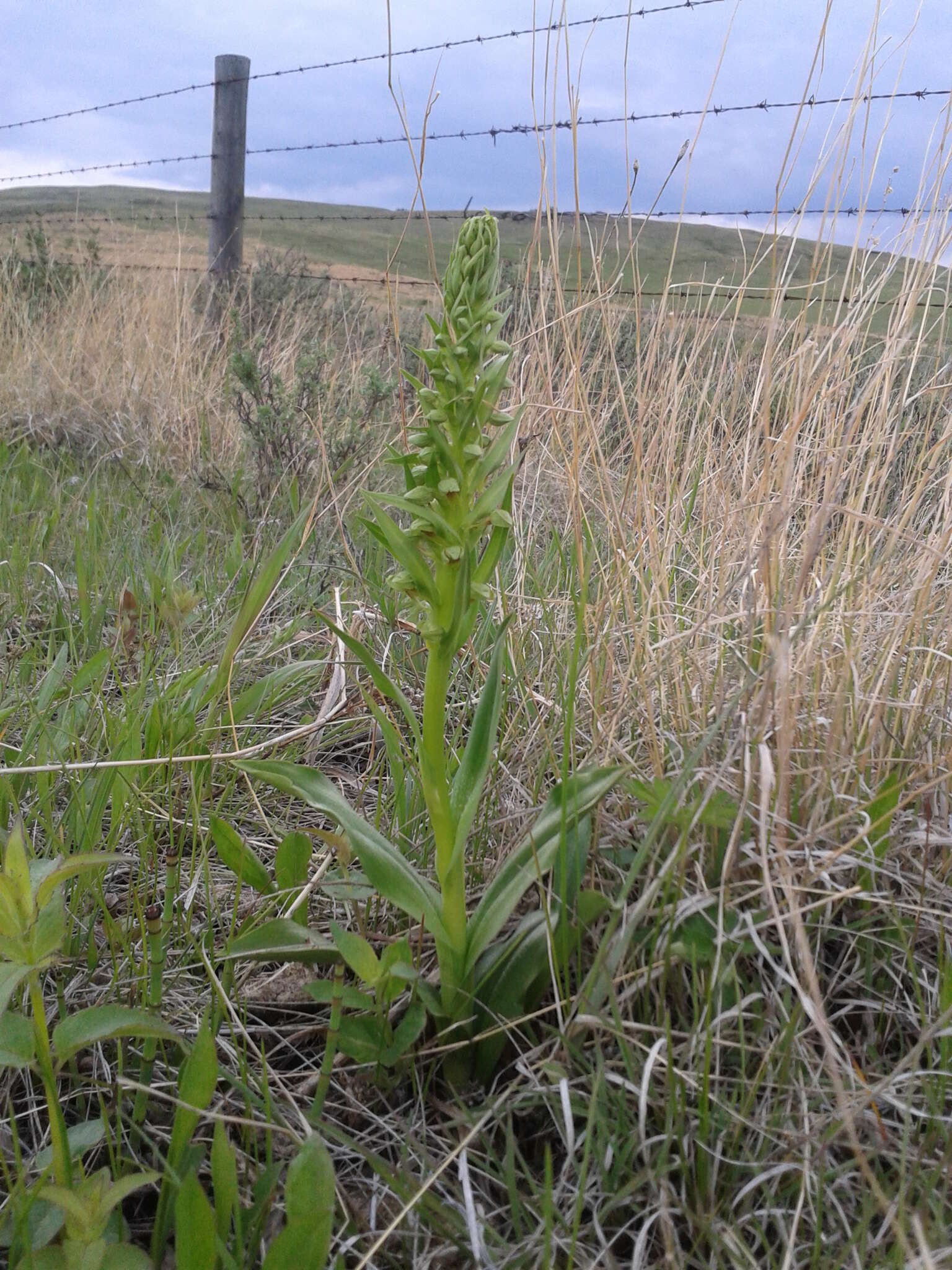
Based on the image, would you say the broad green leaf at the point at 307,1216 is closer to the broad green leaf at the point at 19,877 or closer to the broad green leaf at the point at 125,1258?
the broad green leaf at the point at 125,1258

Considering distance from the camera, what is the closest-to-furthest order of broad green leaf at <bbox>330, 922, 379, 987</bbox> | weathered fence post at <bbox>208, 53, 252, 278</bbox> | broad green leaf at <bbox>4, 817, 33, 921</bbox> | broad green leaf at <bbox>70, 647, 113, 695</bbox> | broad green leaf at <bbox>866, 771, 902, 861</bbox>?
broad green leaf at <bbox>4, 817, 33, 921</bbox> < broad green leaf at <bbox>330, 922, 379, 987</bbox> < broad green leaf at <bbox>866, 771, 902, 861</bbox> < broad green leaf at <bbox>70, 647, 113, 695</bbox> < weathered fence post at <bbox>208, 53, 252, 278</bbox>

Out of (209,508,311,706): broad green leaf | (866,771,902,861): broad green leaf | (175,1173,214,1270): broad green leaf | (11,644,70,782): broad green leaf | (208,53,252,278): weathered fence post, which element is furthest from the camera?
(208,53,252,278): weathered fence post

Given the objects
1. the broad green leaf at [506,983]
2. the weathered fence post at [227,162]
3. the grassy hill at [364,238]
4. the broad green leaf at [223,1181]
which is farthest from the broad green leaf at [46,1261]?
the weathered fence post at [227,162]

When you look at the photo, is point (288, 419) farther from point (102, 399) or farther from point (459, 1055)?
point (459, 1055)

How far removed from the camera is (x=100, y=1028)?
90cm

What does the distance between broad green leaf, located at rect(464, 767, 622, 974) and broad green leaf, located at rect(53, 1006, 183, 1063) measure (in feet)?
1.16

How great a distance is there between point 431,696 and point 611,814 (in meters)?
0.45

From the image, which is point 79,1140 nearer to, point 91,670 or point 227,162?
point 91,670

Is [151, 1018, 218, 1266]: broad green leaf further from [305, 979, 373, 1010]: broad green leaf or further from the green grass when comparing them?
[305, 979, 373, 1010]: broad green leaf

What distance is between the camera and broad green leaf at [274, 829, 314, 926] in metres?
1.29

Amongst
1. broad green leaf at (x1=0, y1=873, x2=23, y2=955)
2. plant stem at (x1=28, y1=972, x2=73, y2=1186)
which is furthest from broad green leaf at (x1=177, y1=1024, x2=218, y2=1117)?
broad green leaf at (x1=0, y1=873, x2=23, y2=955)

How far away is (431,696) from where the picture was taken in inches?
42.1

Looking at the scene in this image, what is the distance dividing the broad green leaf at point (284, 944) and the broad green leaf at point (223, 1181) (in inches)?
9.8

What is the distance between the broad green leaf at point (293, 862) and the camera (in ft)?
4.24
